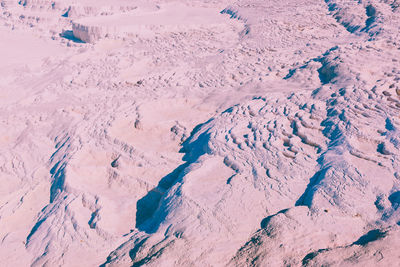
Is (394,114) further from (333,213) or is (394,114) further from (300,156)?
(333,213)

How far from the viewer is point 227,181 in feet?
9.66

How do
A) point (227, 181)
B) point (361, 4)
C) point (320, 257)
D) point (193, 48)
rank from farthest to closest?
point (361, 4)
point (193, 48)
point (227, 181)
point (320, 257)

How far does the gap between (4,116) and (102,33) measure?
11.8ft

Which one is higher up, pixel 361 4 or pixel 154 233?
pixel 361 4

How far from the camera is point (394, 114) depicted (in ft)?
11.6

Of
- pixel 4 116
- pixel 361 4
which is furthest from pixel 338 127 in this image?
pixel 361 4

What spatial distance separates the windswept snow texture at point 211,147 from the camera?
2322mm

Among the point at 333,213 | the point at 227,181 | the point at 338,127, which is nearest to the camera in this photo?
the point at 333,213

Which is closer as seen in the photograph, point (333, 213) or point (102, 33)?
point (333, 213)

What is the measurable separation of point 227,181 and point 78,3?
35.2ft

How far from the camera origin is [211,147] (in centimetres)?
347

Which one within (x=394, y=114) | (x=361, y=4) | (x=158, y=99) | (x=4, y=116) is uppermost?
(x=361, y=4)

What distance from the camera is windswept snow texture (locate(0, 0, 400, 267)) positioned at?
2.32 meters

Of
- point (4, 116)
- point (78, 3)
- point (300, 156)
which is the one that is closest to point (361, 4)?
point (300, 156)
